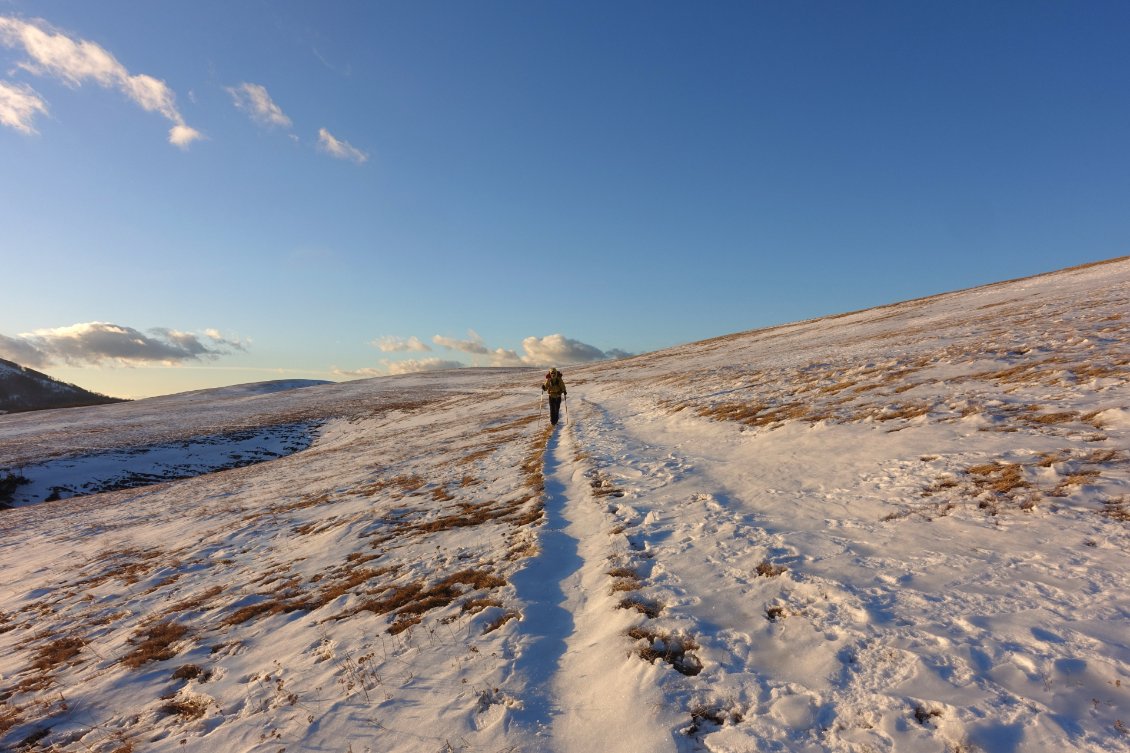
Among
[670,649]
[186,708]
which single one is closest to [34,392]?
[186,708]

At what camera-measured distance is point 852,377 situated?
19.2 metres

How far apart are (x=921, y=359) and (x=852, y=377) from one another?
295 cm

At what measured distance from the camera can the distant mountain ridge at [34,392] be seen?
347ft

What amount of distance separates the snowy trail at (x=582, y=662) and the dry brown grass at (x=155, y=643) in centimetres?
621

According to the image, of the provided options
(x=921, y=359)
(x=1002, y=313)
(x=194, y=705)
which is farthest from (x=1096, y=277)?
(x=194, y=705)

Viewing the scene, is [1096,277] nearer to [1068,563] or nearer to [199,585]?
[1068,563]

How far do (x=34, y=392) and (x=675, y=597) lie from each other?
535 ft

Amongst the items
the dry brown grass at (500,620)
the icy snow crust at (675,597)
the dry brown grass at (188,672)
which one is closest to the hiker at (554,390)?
the icy snow crust at (675,597)

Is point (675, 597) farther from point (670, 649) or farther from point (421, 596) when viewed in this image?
point (421, 596)

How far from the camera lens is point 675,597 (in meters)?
6.84

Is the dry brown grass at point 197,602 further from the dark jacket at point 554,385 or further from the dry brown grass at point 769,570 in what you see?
the dark jacket at point 554,385

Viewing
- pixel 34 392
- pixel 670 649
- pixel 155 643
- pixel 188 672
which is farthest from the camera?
pixel 34 392

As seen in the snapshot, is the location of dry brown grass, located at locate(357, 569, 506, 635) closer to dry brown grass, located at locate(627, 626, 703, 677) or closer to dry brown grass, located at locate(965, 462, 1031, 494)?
dry brown grass, located at locate(627, 626, 703, 677)

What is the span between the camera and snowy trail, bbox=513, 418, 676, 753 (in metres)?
4.66
